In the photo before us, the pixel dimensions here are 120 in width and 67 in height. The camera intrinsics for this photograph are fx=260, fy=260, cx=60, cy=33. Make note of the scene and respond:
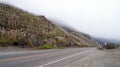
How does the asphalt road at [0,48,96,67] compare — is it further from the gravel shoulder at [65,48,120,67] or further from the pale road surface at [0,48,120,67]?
the gravel shoulder at [65,48,120,67]

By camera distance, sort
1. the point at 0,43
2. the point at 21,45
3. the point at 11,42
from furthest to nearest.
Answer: the point at 21,45 < the point at 11,42 < the point at 0,43

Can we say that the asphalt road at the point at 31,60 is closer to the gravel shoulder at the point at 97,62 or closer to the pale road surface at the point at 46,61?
the pale road surface at the point at 46,61

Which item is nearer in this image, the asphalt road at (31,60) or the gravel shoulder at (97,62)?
the asphalt road at (31,60)

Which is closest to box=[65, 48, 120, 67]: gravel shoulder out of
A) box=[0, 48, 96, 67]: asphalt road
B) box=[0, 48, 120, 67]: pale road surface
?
box=[0, 48, 120, 67]: pale road surface

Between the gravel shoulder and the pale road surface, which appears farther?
the gravel shoulder

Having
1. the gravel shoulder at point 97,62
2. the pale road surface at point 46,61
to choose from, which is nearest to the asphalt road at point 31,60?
the pale road surface at point 46,61

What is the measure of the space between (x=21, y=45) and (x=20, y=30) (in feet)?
53.2

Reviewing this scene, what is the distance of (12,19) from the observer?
59.4 metres

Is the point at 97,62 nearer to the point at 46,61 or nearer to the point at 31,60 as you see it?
the point at 46,61

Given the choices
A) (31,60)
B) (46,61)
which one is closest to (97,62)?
(46,61)

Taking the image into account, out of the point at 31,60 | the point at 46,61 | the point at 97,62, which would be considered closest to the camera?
the point at 31,60

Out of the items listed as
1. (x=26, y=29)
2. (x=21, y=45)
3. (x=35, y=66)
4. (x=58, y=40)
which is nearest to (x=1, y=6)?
(x=26, y=29)

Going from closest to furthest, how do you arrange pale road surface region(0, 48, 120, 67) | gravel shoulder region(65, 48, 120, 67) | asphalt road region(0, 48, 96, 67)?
1. asphalt road region(0, 48, 96, 67)
2. pale road surface region(0, 48, 120, 67)
3. gravel shoulder region(65, 48, 120, 67)

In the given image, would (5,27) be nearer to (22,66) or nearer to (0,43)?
(0,43)
